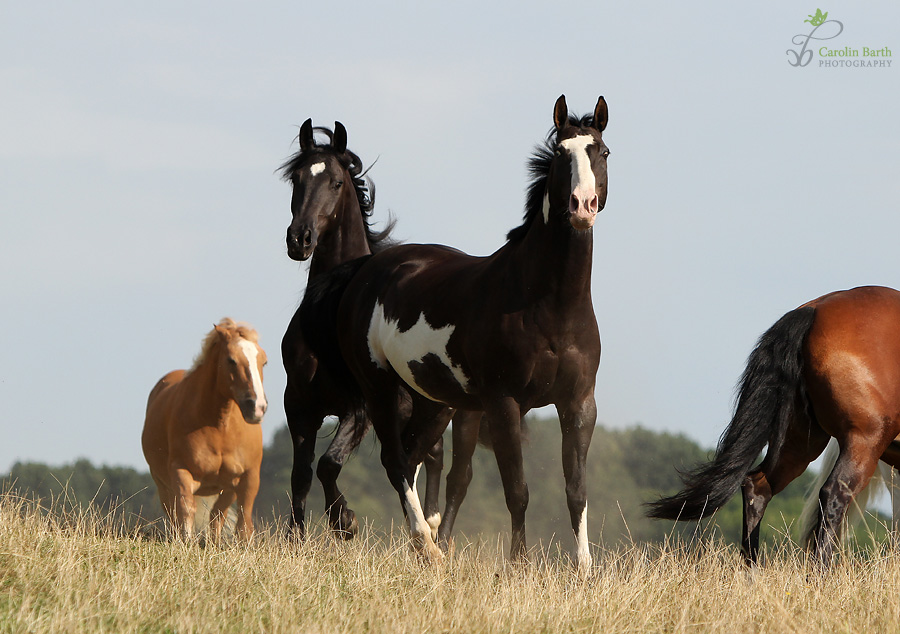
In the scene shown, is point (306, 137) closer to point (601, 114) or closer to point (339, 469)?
point (339, 469)

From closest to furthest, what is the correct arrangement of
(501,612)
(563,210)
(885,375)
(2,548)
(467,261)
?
1. (501,612)
2. (2,548)
3. (563,210)
4. (885,375)
5. (467,261)

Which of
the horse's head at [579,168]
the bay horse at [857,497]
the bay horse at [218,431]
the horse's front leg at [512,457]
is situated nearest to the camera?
the horse's head at [579,168]

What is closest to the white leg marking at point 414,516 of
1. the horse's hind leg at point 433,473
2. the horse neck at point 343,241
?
the horse's hind leg at point 433,473

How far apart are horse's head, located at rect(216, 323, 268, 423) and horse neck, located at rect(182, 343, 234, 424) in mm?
93

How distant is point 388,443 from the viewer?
7055mm

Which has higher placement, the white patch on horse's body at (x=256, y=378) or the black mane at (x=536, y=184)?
the black mane at (x=536, y=184)

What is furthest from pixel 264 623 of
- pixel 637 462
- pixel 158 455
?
pixel 637 462

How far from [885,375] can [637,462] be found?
110 feet

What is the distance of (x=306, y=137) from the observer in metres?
8.26

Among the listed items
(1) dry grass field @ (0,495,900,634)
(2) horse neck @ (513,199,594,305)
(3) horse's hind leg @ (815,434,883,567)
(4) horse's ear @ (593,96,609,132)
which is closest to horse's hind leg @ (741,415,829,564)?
(1) dry grass field @ (0,495,900,634)

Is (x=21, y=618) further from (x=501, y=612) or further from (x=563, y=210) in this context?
(x=563, y=210)

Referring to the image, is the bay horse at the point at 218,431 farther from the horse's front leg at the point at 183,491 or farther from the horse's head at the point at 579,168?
the horse's head at the point at 579,168

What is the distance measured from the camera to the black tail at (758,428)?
21.8 feet

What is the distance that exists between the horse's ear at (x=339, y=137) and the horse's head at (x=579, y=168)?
2660 millimetres
